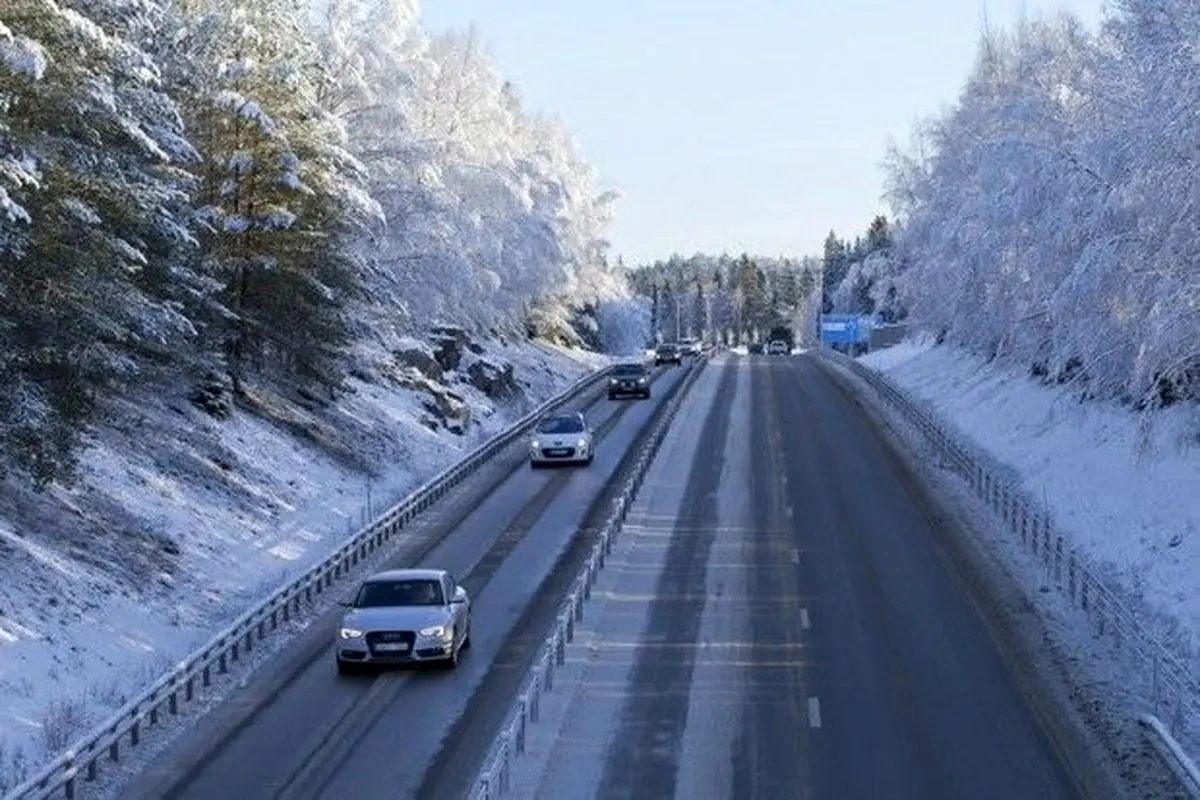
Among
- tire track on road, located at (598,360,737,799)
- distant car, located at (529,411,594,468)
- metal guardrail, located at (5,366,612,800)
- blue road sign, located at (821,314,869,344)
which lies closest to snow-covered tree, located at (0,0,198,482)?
metal guardrail, located at (5,366,612,800)

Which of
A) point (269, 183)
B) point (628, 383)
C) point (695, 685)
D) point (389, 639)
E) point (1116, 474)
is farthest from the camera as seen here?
point (628, 383)

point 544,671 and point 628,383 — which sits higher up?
point 628,383

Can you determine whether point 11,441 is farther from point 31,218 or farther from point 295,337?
point 295,337

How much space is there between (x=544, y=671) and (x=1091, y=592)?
9.76m

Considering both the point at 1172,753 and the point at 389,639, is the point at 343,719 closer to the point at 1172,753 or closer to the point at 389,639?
the point at 389,639

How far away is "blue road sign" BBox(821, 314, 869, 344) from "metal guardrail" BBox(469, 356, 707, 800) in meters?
90.9

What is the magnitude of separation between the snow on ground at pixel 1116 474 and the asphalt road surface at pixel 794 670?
3134mm

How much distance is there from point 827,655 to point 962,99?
50.6m

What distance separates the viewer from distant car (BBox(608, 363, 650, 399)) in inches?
2948

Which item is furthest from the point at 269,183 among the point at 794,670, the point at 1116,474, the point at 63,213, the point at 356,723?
the point at 356,723

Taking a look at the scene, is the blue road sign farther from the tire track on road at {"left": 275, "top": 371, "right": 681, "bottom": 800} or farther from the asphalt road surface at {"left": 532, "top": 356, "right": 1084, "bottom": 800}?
the tire track on road at {"left": 275, "top": 371, "right": 681, "bottom": 800}

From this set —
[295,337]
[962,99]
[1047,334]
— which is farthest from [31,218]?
[962,99]

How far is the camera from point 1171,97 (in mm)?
23172

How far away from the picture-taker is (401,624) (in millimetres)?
24281
